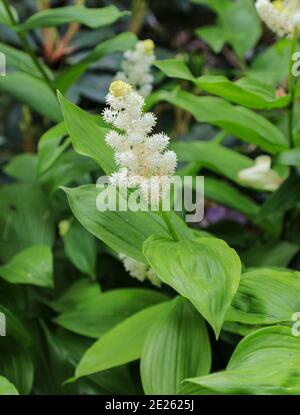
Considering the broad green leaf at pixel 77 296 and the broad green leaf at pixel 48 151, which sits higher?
the broad green leaf at pixel 48 151

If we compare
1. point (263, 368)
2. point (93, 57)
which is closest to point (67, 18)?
point (93, 57)

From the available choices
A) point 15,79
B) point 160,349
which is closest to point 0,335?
point 160,349

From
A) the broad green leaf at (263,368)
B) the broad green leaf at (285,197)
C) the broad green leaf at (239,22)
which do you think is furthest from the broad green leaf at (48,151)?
the broad green leaf at (239,22)

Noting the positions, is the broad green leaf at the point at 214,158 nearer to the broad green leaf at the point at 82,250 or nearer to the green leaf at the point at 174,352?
the broad green leaf at the point at 82,250

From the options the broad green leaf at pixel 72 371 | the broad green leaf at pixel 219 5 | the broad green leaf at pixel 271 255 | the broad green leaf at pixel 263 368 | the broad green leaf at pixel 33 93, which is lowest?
the broad green leaf at pixel 72 371

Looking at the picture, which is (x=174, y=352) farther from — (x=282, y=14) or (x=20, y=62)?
(x=20, y=62)

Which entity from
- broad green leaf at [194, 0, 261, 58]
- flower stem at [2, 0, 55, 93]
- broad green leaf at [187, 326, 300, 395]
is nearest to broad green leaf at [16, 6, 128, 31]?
flower stem at [2, 0, 55, 93]

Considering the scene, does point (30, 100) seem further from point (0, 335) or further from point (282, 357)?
point (282, 357)
